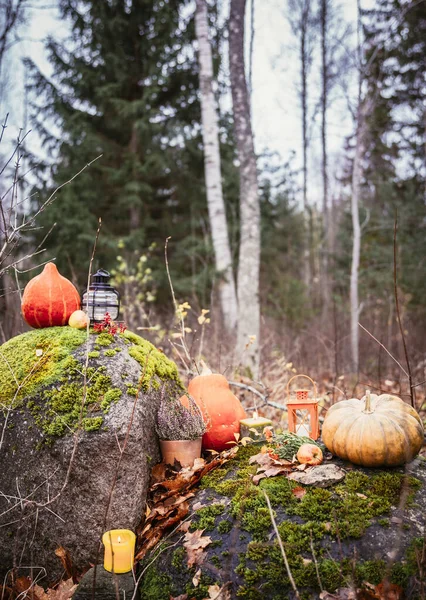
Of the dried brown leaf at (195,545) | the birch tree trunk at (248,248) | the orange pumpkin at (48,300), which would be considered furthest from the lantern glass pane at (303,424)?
the birch tree trunk at (248,248)

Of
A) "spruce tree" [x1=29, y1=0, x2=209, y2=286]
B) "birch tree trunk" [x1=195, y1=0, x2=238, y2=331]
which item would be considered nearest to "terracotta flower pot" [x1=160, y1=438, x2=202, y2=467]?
"birch tree trunk" [x1=195, y1=0, x2=238, y2=331]

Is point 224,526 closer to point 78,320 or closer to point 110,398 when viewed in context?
point 110,398

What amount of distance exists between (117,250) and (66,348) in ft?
24.4

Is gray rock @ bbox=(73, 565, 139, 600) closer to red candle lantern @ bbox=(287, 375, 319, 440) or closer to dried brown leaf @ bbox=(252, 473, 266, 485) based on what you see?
dried brown leaf @ bbox=(252, 473, 266, 485)

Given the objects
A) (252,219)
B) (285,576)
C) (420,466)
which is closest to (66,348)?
(285,576)

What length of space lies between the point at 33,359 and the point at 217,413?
1398mm

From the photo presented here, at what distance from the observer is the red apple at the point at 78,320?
3166 millimetres

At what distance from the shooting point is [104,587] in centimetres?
223

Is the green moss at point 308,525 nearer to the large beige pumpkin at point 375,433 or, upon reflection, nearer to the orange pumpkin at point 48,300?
the large beige pumpkin at point 375,433

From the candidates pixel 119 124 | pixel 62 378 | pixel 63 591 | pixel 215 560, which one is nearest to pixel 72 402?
pixel 62 378

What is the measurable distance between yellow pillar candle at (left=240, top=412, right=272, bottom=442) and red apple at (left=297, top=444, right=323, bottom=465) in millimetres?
643

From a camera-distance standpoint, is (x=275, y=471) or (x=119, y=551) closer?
(x=119, y=551)

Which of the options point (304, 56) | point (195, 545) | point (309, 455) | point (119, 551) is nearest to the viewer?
point (119, 551)

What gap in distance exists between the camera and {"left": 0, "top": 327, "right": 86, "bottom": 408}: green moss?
2852 millimetres
